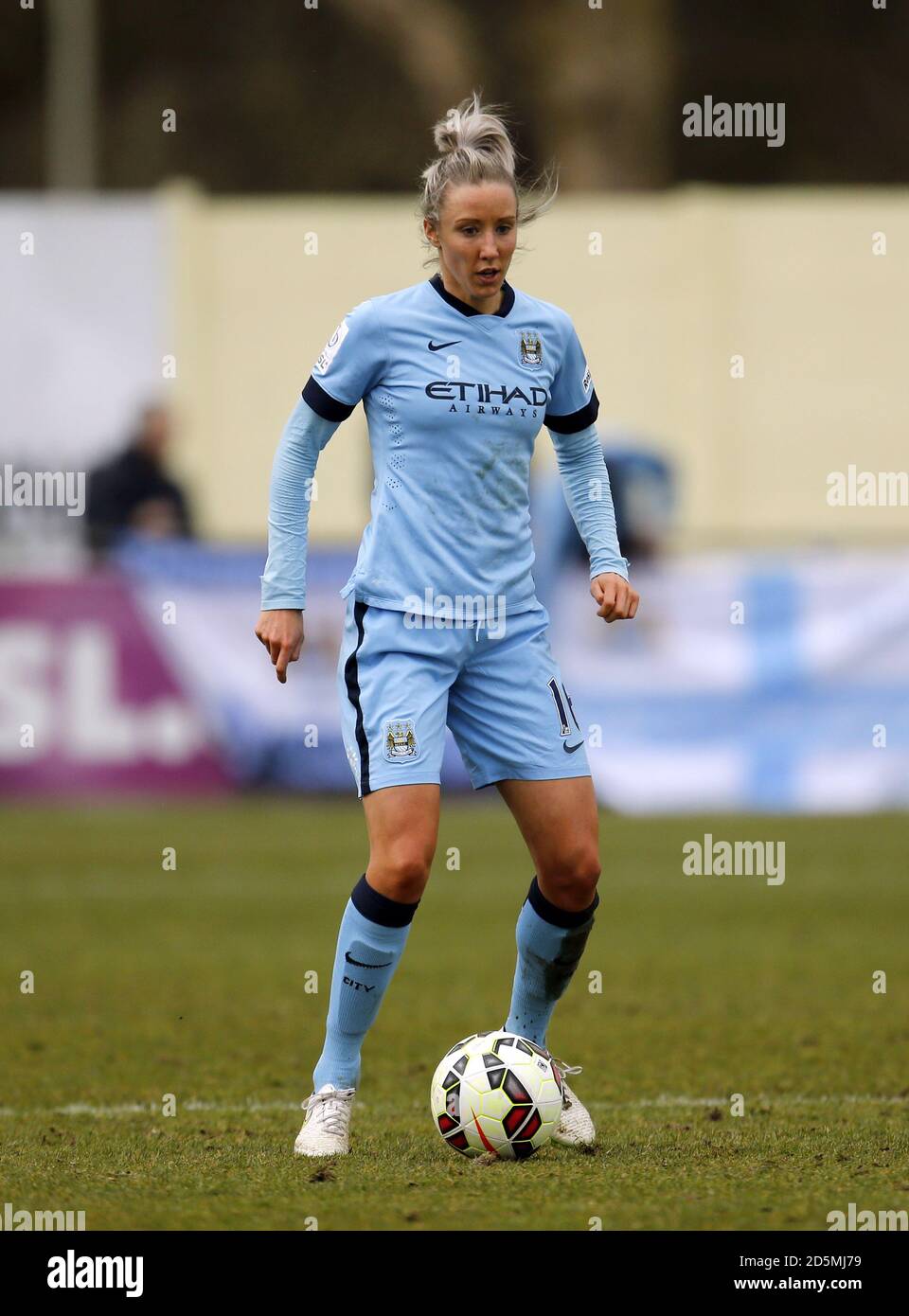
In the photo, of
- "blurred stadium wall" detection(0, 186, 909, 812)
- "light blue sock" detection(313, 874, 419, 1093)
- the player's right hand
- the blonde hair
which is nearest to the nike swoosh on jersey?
"light blue sock" detection(313, 874, 419, 1093)

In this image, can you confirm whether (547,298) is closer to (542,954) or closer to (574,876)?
(542,954)

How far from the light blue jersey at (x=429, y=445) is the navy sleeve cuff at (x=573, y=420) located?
0.18m

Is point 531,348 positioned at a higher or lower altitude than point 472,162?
lower

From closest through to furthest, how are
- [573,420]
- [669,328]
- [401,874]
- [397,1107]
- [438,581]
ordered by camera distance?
[401,874] → [438,581] → [573,420] → [397,1107] → [669,328]

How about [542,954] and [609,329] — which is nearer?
[542,954]

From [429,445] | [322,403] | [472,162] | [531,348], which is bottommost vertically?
[429,445]

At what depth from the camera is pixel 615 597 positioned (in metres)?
5.18

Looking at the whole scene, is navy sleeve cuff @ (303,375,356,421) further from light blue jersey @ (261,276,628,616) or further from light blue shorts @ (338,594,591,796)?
light blue shorts @ (338,594,591,796)

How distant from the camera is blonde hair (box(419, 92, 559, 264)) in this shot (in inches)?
195

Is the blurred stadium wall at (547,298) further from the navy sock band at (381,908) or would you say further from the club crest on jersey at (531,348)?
the navy sock band at (381,908)

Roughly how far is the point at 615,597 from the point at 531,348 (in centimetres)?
62

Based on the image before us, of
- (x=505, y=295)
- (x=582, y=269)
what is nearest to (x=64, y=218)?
(x=582, y=269)

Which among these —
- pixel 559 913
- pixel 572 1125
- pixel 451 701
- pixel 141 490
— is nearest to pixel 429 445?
pixel 451 701

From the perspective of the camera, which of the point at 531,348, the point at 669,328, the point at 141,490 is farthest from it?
→ the point at 669,328
